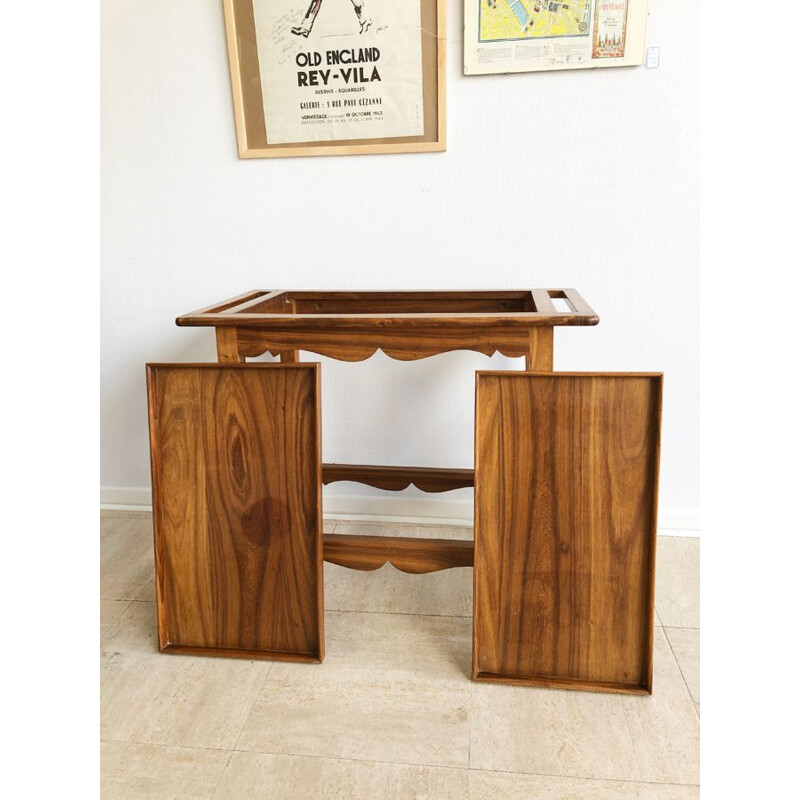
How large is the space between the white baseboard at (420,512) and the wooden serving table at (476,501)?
681 mm

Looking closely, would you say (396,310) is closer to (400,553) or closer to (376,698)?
(400,553)

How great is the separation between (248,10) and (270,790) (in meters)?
2.07

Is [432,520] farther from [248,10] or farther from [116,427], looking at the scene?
[248,10]

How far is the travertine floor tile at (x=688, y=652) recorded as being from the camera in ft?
5.28

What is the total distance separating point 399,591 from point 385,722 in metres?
0.56

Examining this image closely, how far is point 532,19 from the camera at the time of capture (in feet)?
6.64

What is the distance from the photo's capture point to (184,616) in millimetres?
1765

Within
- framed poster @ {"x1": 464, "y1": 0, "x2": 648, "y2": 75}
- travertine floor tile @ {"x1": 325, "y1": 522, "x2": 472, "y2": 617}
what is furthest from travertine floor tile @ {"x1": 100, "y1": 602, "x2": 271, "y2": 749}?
framed poster @ {"x1": 464, "y1": 0, "x2": 648, "y2": 75}

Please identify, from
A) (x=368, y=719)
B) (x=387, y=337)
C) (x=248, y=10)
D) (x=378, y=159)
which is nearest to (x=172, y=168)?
(x=248, y=10)

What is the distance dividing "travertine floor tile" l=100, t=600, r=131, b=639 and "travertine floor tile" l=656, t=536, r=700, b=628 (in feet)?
4.74

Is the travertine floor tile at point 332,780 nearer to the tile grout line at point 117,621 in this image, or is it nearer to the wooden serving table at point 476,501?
the wooden serving table at point 476,501

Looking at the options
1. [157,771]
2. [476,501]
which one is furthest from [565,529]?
[157,771]

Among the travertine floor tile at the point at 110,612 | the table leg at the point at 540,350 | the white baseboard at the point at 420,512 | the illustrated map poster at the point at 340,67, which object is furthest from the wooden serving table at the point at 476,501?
the illustrated map poster at the point at 340,67

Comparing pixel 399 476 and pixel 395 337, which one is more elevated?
pixel 395 337
